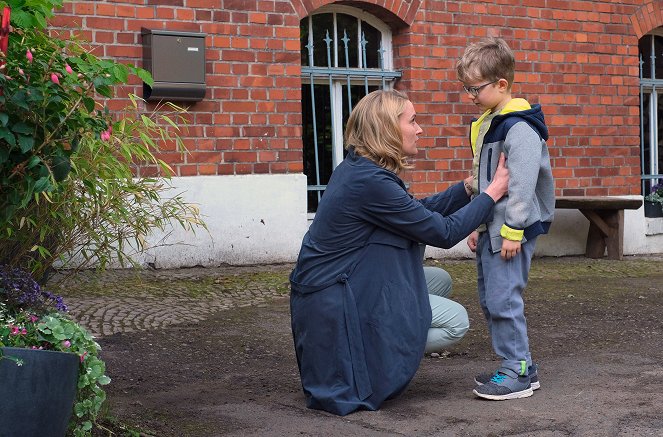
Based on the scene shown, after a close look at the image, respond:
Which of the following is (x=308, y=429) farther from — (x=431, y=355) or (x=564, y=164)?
(x=564, y=164)

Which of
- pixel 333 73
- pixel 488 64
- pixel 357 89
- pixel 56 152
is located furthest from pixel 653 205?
pixel 56 152

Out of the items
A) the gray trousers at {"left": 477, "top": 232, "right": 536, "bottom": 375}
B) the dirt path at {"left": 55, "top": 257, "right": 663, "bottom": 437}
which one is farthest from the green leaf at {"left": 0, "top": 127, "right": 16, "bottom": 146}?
the gray trousers at {"left": 477, "top": 232, "right": 536, "bottom": 375}

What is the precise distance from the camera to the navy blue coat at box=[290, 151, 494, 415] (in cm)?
443

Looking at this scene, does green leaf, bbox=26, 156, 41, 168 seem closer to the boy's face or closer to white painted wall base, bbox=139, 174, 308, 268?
the boy's face

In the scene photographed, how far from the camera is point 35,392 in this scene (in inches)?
128

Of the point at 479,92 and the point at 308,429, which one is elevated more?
the point at 479,92

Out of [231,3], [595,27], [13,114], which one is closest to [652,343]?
[13,114]

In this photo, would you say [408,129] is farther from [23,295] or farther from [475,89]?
[23,295]

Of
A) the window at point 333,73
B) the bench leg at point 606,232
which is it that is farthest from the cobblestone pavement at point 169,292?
the window at point 333,73

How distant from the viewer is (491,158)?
4.72m

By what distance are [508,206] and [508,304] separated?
17.1 inches

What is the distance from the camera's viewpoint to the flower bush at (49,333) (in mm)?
3402

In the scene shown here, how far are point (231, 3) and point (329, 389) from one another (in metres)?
5.17

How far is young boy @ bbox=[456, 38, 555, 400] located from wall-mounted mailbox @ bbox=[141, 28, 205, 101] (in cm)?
410
